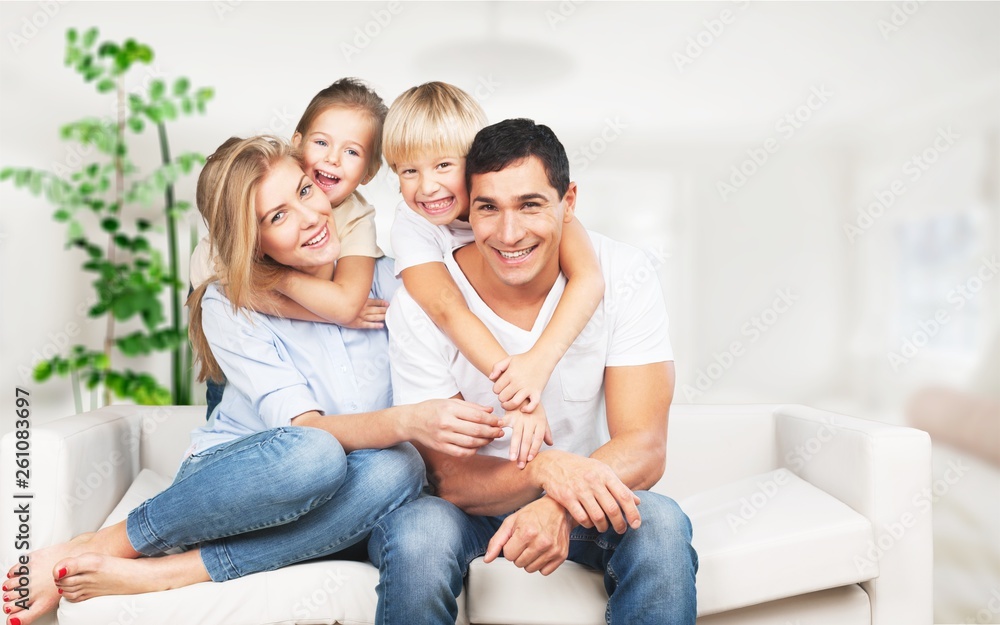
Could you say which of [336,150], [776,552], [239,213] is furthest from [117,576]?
[776,552]

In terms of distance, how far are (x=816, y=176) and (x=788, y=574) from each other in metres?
1.96

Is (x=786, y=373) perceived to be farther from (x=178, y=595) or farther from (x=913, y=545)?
(x=178, y=595)

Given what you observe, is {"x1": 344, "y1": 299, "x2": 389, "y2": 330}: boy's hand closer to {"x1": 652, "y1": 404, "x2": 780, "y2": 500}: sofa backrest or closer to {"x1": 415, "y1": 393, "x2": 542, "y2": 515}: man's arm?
{"x1": 415, "y1": 393, "x2": 542, "y2": 515}: man's arm

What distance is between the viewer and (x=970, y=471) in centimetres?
299

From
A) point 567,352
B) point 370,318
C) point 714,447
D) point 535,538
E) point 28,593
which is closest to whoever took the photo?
point 535,538

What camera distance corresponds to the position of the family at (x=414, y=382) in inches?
54.3

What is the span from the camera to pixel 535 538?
52.2 inches

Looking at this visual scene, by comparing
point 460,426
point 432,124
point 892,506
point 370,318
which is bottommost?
point 892,506

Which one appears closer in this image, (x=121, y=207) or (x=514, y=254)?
(x=514, y=254)

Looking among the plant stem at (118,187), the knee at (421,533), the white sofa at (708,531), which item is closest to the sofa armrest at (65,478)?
the white sofa at (708,531)

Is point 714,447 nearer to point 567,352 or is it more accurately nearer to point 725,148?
point 567,352

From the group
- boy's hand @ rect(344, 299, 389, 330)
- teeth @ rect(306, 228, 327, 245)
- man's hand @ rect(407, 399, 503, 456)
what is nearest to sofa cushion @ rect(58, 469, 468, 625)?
man's hand @ rect(407, 399, 503, 456)

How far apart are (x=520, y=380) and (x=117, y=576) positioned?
75cm

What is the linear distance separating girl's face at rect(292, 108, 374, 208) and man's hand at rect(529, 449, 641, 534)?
777mm
